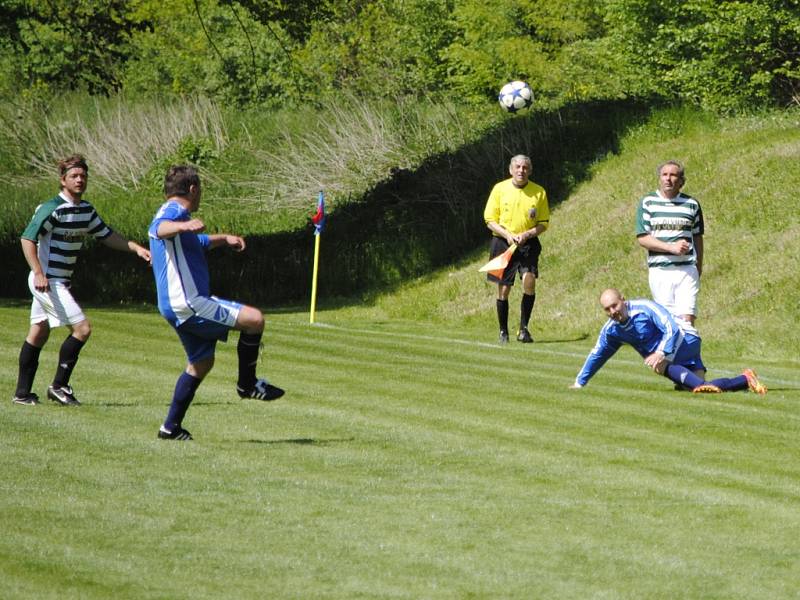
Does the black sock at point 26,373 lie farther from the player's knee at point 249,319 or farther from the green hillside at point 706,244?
the green hillside at point 706,244

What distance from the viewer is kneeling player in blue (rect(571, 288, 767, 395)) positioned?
1222 cm

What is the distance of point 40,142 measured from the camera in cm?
3922

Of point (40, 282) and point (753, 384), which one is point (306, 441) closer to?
point (40, 282)

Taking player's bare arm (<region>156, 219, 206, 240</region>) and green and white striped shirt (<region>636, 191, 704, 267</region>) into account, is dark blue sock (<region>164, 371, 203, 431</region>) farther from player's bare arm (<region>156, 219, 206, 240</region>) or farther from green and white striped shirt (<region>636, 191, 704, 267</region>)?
green and white striped shirt (<region>636, 191, 704, 267</region>)

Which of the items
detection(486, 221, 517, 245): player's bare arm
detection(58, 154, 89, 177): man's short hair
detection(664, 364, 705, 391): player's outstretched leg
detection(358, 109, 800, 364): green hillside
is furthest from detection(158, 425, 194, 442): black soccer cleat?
detection(358, 109, 800, 364): green hillside

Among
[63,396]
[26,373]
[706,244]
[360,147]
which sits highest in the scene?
[360,147]

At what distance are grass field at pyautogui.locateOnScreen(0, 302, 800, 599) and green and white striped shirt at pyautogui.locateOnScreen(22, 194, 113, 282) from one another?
43.0 inches

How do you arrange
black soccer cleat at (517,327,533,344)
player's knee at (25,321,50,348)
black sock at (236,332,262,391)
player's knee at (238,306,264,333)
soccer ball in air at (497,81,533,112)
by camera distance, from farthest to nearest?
soccer ball in air at (497,81,533,112) < black soccer cleat at (517,327,533,344) < player's knee at (25,321,50,348) < black sock at (236,332,262,391) < player's knee at (238,306,264,333)

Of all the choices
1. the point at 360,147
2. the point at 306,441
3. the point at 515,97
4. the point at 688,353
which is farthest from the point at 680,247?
the point at 360,147

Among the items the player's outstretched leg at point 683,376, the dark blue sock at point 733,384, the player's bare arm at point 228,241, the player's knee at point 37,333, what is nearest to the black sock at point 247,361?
the player's bare arm at point 228,241

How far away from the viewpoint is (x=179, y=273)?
9383mm

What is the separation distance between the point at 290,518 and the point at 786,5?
78.2 ft

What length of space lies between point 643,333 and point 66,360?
4682 mm

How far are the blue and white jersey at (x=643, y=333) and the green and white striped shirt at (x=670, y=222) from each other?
1024mm
